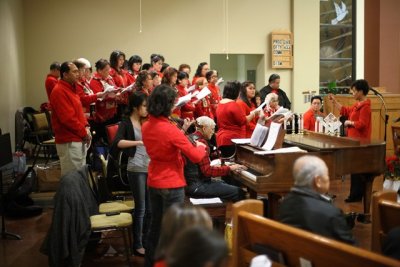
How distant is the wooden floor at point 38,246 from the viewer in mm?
4408

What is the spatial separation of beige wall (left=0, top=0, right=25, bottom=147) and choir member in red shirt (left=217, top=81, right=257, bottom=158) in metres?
3.63

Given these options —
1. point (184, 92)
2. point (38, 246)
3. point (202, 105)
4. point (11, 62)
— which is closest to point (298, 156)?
point (38, 246)

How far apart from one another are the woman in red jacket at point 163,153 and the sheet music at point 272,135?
0.88 m

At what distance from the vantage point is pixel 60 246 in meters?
3.84

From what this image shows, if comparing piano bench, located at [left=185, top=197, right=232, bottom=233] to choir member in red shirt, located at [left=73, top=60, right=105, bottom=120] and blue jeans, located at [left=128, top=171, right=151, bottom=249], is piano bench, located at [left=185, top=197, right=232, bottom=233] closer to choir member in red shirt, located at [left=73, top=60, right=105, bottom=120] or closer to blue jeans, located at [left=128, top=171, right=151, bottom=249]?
blue jeans, located at [left=128, top=171, right=151, bottom=249]

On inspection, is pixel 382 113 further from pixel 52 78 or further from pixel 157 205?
pixel 157 205

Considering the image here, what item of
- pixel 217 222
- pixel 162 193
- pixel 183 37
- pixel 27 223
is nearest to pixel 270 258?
pixel 162 193

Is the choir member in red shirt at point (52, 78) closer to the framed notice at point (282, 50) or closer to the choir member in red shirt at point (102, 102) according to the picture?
the choir member in red shirt at point (102, 102)

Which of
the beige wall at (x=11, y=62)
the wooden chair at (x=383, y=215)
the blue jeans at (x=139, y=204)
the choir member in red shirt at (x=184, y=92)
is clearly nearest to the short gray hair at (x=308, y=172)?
the wooden chair at (x=383, y=215)

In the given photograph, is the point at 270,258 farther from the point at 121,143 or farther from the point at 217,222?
the point at 121,143

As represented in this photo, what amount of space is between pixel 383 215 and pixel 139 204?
206 centimetres

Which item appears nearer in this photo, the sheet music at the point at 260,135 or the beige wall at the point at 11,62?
the sheet music at the point at 260,135

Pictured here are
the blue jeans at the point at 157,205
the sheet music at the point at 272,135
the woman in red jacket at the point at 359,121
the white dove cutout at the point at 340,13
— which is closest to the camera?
the blue jeans at the point at 157,205

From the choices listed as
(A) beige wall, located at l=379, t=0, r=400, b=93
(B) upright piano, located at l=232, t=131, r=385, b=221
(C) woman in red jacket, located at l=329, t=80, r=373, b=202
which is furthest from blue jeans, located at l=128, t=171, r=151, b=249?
(A) beige wall, located at l=379, t=0, r=400, b=93
